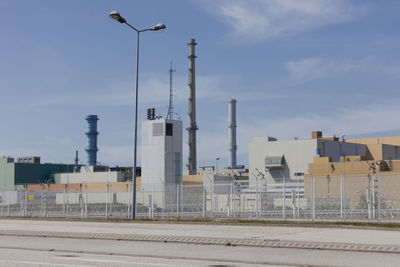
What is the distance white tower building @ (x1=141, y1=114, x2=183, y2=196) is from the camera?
6356 centimetres

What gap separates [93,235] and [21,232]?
11.0ft

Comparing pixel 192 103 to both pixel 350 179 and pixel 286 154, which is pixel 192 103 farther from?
pixel 350 179

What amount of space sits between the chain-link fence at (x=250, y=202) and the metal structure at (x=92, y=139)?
114ft

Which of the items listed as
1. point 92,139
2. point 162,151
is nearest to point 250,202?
point 162,151

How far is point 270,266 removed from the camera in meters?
10.3

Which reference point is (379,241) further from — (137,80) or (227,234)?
(137,80)

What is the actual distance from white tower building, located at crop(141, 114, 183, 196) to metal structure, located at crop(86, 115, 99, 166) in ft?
164

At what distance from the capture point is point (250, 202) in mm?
51156

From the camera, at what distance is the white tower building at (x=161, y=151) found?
63.6m

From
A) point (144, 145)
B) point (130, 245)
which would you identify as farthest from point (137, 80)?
point (144, 145)

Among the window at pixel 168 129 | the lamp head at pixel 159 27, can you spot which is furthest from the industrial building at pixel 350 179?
the lamp head at pixel 159 27

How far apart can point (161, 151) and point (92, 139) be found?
174 feet

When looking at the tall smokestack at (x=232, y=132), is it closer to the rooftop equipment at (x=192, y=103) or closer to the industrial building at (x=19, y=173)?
the rooftop equipment at (x=192, y=103)

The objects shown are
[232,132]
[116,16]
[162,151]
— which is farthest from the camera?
[232,132]
